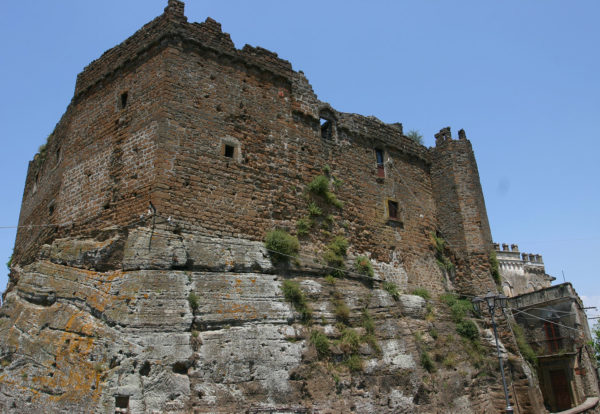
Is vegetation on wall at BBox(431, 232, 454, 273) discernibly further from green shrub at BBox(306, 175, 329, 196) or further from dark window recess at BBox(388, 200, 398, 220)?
green shrub at BBox(306, 175, 329, 196)

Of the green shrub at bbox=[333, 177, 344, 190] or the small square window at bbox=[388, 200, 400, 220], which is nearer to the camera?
the green shrub at bbox=[333, 177, 344, 190]

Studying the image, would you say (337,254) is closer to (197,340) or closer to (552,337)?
(197,340)

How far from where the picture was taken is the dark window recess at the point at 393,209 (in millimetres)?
17166

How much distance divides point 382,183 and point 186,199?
26.7 feet

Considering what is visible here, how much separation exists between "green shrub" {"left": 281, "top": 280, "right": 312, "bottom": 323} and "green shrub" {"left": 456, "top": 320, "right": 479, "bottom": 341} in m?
6.47

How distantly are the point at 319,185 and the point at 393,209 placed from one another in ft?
13.2

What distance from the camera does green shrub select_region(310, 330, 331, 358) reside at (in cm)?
1141

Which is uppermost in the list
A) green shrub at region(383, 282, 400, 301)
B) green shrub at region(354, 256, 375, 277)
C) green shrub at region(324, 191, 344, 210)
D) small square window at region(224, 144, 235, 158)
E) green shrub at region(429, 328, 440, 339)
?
small square window at region(224, 144, 235, 158)

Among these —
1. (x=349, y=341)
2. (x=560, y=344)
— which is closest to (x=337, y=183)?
(x=349, y=341)

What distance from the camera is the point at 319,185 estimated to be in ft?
48.0

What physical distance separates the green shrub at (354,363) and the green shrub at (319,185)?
5127 millimetres

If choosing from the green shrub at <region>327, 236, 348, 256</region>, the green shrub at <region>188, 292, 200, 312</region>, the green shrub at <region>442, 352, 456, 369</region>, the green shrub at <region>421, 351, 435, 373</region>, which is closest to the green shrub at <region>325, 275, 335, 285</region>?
the green shrub at <region>327, 236, 348, 256</region>

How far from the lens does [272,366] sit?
34.3ft

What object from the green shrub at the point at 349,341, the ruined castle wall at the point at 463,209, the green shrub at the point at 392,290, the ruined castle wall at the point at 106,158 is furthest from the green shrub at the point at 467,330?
the ruined castle wall at the point at 106,158
